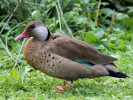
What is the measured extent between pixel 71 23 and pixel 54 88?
307 cm

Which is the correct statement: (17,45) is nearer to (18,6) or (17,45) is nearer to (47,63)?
(18,6)

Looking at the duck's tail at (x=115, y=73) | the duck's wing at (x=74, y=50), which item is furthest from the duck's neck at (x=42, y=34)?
the duck's tail at (x=115, y=73)

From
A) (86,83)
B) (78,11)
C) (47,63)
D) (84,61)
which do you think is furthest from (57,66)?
(78,11)

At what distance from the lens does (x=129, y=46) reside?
627 centimetres

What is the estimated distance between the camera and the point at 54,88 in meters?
4.28

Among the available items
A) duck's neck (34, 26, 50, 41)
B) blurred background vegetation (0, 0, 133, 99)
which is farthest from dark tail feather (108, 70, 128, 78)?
blurred background vegetation (0, 0, 133, 99)

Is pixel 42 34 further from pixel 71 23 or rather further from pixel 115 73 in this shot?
pixel 71 23

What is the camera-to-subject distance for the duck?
4027 mm

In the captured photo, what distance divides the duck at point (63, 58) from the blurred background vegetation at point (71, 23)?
1314mm

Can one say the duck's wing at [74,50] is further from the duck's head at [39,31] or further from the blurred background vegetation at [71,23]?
the blurred background vegetation at [71,23]

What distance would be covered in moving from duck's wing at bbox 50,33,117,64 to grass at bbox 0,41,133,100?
0.44 metres

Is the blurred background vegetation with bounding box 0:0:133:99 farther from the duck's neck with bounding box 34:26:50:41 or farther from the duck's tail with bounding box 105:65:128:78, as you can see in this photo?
the duck's tail with bounding box 105:65:128:78

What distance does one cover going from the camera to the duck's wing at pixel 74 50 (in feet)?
13.5

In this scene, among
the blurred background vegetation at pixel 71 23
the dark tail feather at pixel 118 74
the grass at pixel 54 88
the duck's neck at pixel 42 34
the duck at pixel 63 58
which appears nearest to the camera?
the grass at pixel 54 88
